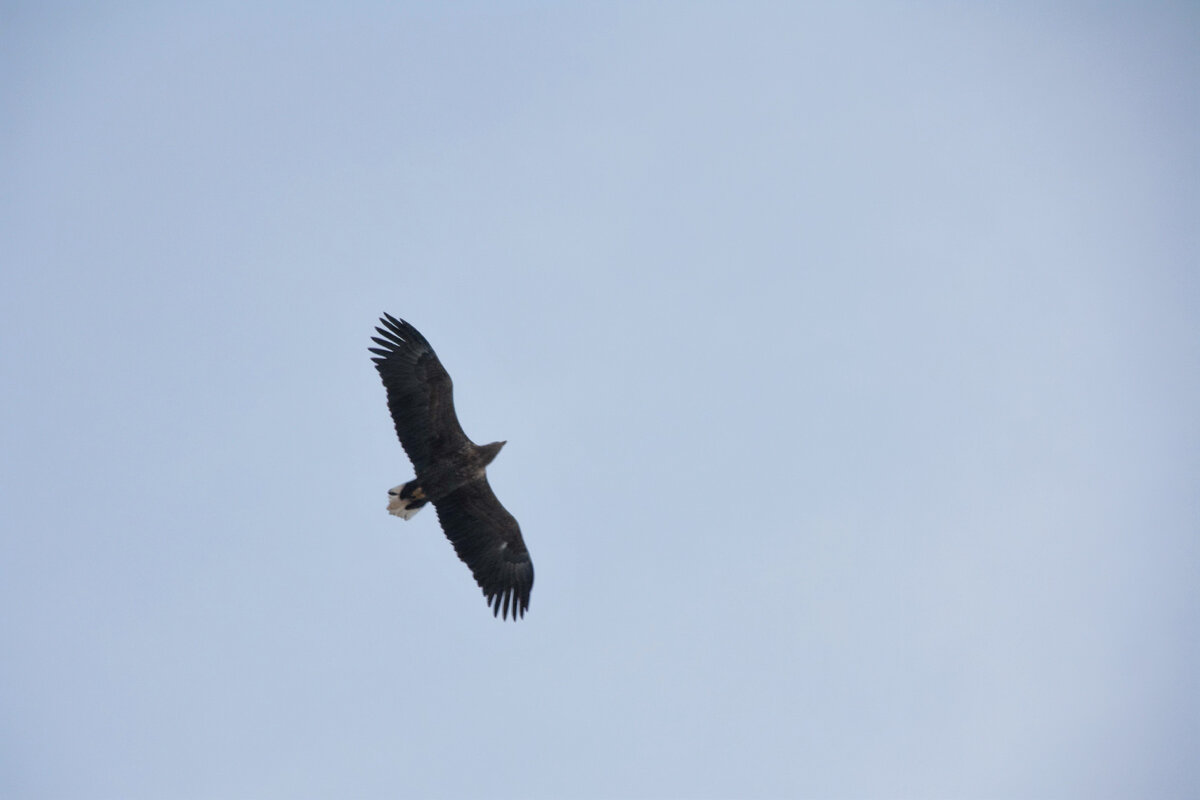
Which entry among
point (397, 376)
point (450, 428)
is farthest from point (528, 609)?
point (397, 376)

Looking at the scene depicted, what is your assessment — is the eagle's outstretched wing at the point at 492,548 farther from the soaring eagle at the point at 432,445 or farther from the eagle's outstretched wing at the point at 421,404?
the eagle's outstretched wing at the point at 421,404

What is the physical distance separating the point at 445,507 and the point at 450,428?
1.54 metres

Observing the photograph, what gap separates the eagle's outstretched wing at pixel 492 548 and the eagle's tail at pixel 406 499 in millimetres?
601

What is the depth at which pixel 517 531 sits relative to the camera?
19609 millimetres

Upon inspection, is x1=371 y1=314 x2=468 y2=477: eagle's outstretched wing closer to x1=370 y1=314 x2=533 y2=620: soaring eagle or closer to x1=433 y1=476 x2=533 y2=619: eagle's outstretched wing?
x1=370 y1=314 x2=533 y2=620: soaring eagle

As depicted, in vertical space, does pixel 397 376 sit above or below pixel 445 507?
above

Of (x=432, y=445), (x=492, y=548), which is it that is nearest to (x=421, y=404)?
(x=432, y=445)

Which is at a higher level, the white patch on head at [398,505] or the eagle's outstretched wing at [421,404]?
the eagle's outstretched wing at [421,404]

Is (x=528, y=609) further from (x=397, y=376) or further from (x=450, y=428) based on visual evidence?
(x=397, y=376)

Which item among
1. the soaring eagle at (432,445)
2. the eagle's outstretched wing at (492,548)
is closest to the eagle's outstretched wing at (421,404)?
the soaring eagle at (432,445)

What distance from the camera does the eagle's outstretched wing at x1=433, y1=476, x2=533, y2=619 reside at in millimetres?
19391

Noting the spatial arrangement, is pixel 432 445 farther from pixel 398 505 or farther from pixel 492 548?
pixel 492 548

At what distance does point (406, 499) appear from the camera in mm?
18703

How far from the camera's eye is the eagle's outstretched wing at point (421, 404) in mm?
18594
